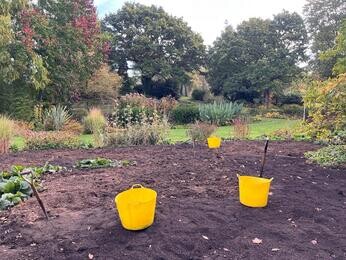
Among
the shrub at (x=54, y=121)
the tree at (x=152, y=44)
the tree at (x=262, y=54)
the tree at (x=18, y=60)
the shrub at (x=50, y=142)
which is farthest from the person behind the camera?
the tree at (x=152, y=44)

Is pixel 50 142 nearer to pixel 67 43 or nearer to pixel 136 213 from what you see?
pixel 136 213

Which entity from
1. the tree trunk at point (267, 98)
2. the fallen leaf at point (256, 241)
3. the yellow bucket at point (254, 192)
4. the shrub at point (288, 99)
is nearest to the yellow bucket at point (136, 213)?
the fallen leaf at point (256, 241)

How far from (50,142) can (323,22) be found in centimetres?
1745

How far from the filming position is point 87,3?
51.2ft

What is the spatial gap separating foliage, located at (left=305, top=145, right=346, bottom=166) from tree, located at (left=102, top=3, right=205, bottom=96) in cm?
1695

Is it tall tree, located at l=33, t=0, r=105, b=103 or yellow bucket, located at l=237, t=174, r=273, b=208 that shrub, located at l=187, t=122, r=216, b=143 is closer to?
yellow bucket, located at l=237, t=174, r=273, b=208

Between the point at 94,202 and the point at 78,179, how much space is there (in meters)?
1.11

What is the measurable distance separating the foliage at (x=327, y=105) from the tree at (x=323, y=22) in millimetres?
13970

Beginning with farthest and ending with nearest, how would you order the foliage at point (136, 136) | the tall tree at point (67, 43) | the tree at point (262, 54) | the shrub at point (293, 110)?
1. the tree at point (262, 54)
2. the shrub at point (293, 110)
3. the tall tree at point (67, 43)
4. the foliage at point (136, 136)

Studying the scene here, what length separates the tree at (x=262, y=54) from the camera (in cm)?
2150

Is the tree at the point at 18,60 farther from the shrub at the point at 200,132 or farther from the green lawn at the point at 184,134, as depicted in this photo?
the shrub at the point at 200,132

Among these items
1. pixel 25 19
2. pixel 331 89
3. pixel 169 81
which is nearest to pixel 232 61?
pixel 169 81

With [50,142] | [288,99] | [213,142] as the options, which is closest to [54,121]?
[50,142]

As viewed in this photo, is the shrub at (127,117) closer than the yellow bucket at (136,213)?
No
